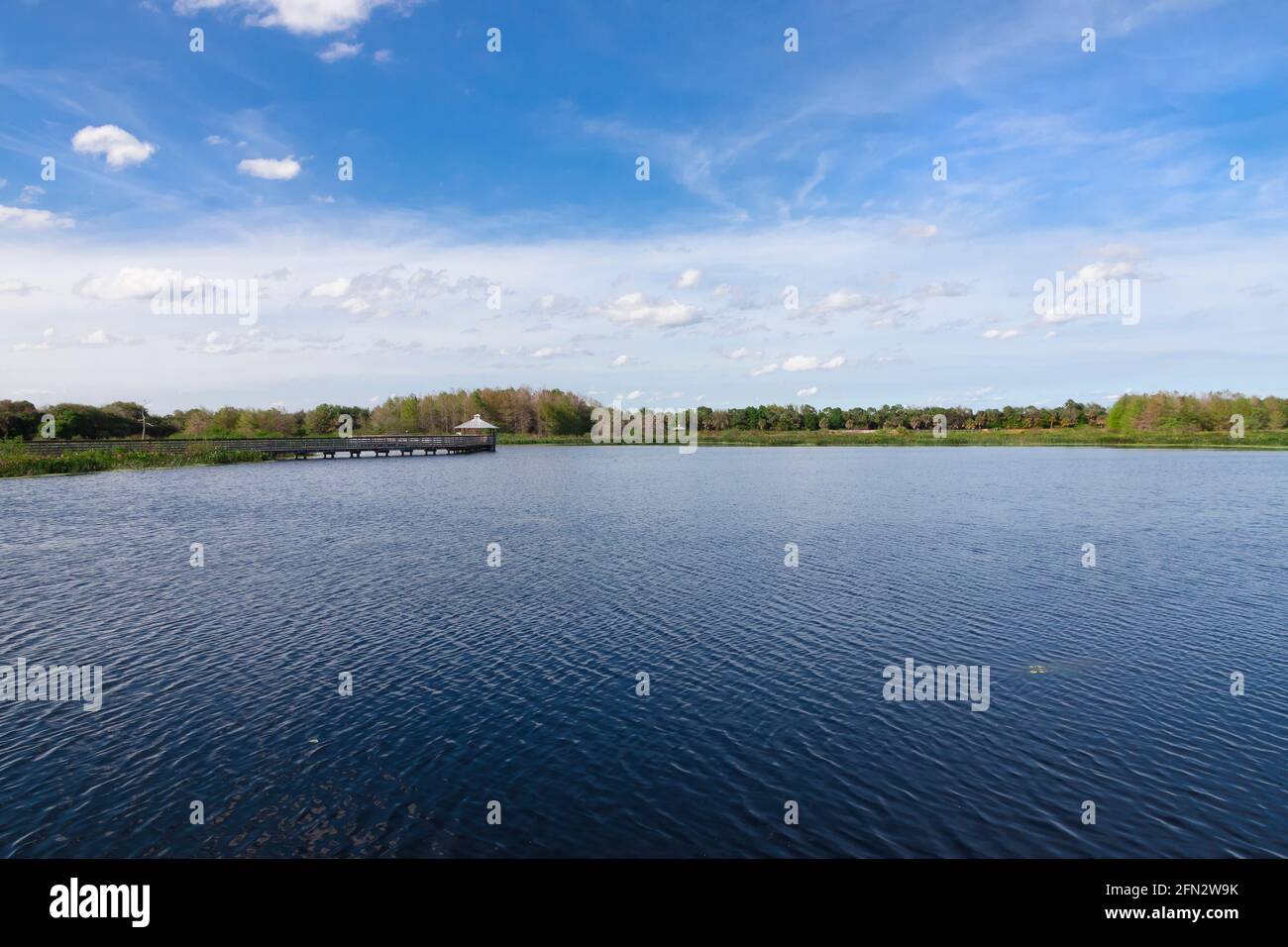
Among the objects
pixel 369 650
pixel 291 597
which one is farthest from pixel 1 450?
pixel 369 650

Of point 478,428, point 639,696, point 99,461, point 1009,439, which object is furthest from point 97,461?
point 1009,439

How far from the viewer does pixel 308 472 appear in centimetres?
8788

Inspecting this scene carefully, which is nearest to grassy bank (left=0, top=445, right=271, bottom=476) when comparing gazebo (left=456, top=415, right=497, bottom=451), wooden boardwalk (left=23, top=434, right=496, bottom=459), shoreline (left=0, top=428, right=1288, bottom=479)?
shoreline (left=0, top=428, right=1288, bottom=479)

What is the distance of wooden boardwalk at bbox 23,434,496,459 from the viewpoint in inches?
3664

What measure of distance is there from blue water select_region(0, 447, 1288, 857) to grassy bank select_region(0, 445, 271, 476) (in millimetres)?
43053

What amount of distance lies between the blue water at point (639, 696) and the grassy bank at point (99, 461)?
43.1 m

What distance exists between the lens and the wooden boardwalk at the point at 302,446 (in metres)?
93.1

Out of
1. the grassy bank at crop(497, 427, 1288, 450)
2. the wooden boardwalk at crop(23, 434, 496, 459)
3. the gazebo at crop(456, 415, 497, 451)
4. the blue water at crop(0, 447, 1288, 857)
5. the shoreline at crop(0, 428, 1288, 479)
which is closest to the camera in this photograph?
the blue water at crop(0, 447, 1288, 857)

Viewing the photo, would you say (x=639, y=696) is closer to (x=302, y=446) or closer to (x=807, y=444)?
(x=302, y=446)

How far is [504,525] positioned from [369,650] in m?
25.7

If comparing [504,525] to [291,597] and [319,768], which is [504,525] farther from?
[319,768]

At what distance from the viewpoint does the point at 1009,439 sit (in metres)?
163

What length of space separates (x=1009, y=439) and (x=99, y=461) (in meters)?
168

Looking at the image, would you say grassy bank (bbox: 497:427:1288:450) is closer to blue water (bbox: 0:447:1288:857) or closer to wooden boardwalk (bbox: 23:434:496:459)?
wooden boardwalk (bbox: 23:434:496:459)
